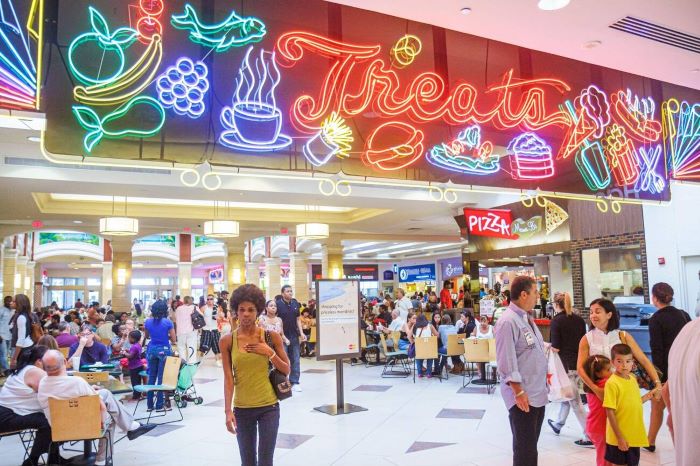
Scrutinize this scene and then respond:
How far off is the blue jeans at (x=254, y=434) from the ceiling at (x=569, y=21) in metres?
3.15

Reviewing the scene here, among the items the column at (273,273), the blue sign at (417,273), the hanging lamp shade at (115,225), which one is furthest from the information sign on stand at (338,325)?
the blue sign at (417,273)

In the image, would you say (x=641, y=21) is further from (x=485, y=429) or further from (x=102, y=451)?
(x=102, y=451)

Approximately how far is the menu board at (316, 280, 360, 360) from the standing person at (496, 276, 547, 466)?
3.42m

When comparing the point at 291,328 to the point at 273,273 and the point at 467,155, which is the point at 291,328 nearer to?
the point at 467,155

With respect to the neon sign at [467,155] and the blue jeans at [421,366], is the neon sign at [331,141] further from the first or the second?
the blue jeans at [421,366]

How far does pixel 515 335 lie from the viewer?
3.51 metres

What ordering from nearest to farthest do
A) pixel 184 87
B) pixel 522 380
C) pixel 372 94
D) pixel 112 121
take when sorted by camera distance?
pixel 522 380
pixel 112 121
pixel 184 87
pixel 372 94

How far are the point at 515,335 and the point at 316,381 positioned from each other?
6.67 meters

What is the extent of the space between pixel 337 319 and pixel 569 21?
4122 mm

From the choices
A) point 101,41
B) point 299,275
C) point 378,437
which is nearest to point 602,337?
point 378,437

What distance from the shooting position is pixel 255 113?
4.53 m

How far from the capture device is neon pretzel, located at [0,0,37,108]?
3.49 m

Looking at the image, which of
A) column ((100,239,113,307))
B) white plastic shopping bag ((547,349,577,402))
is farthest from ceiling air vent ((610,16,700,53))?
column ((100,239,113,307))

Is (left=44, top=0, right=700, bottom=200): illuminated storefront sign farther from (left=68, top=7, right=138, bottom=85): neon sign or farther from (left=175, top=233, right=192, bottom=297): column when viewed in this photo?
(left=175, top=233, right=192, bottom=297): column
